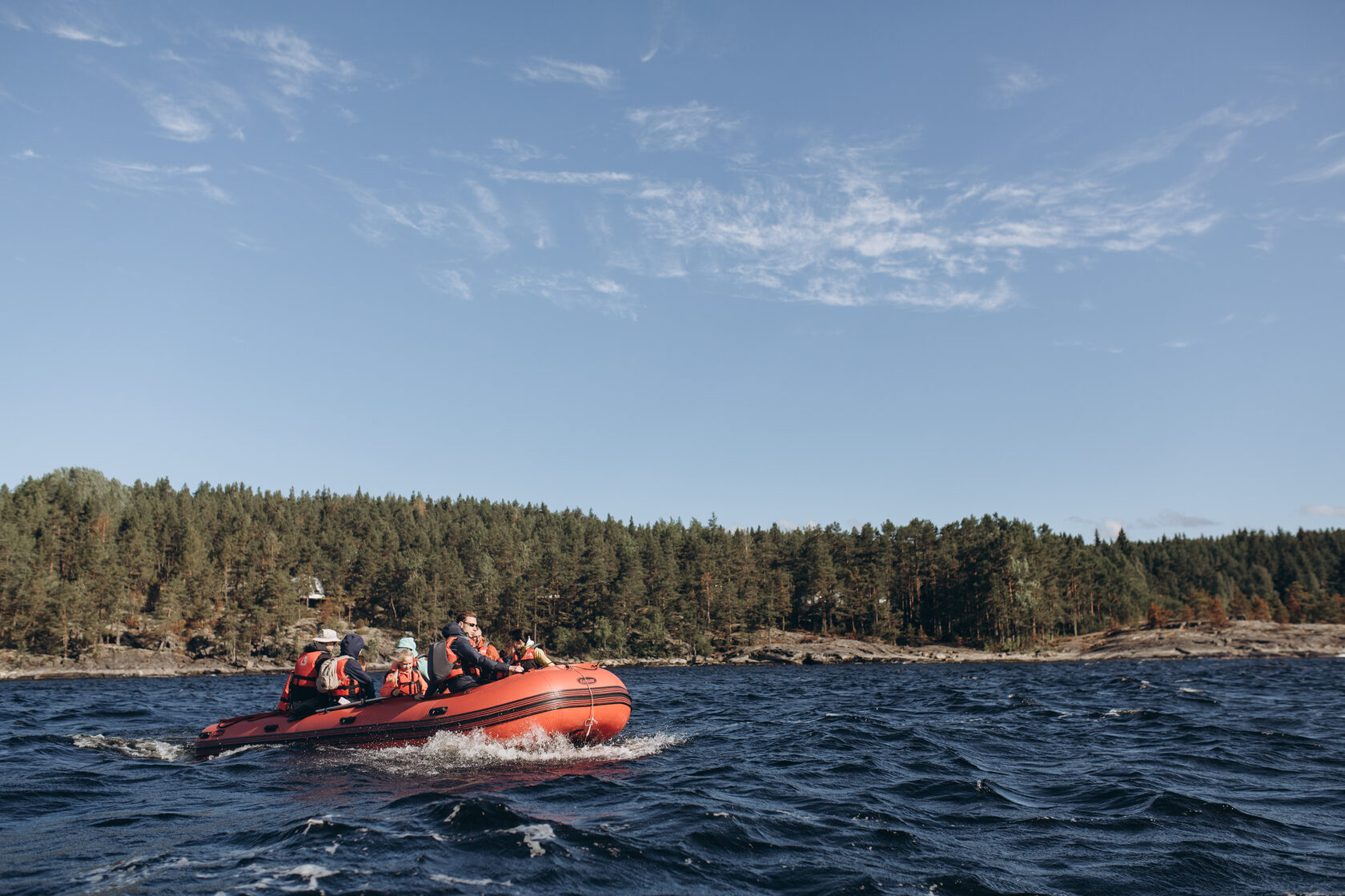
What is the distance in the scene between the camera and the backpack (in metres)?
16.8

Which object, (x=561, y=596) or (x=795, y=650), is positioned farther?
(x=561, y=596)

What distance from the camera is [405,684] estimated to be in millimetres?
16062

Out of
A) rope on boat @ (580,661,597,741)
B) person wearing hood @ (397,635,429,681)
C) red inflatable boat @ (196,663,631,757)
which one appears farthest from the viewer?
person wearing hood @ (397,635,429,681)

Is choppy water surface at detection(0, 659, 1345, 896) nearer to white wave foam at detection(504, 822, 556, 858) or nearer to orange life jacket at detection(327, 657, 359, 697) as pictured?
white wave foam at detection(504, 822, 556, 858)

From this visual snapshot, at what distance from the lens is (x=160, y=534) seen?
345ft

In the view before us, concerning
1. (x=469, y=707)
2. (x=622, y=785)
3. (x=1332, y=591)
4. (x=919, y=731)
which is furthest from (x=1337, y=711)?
(x=1332, y=591)

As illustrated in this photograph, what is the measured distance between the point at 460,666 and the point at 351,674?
326cm

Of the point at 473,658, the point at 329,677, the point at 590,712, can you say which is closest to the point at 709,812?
the point at 590,712

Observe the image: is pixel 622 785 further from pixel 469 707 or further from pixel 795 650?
pixel 795 650

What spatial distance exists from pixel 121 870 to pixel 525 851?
159 inches

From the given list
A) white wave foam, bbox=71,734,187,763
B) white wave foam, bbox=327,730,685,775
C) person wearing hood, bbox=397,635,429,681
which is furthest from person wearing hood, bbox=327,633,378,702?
white wave foam, bbox=71,734,187,763

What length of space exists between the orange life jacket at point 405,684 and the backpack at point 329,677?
1.26 m

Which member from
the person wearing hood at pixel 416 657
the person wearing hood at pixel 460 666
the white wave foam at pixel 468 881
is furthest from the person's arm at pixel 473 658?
the white wave foam at pixel 468 881

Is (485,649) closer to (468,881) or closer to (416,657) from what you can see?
(416,657)
